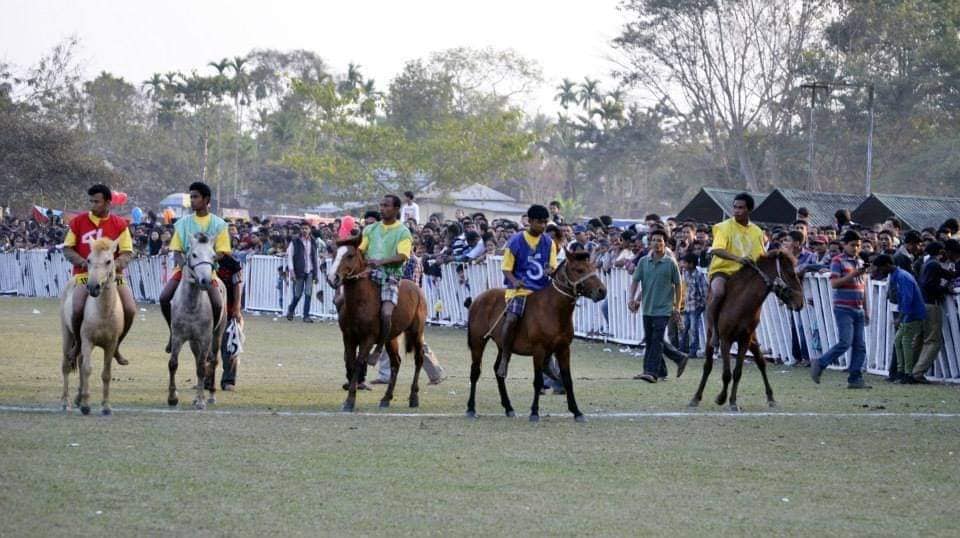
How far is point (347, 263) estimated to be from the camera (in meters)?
14.2

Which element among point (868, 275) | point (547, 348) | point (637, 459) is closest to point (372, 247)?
point (547, 348)

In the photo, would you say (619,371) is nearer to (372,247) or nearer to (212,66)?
(372,247)

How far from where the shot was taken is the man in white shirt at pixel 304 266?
31.9 meters

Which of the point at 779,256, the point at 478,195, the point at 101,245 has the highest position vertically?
the point at 478,195

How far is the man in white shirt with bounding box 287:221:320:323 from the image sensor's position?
31.9 m

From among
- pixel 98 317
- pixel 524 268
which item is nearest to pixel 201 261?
pixel 98 317

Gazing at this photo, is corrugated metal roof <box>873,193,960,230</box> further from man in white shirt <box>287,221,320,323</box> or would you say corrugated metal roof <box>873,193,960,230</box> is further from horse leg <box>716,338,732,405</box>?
horse leg <box>716,338,732,405</box>

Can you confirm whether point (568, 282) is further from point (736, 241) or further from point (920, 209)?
point (920, 209)

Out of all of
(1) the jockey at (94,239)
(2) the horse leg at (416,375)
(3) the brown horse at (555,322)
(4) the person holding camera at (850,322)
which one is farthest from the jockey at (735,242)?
(1) the jockey at (94,239)


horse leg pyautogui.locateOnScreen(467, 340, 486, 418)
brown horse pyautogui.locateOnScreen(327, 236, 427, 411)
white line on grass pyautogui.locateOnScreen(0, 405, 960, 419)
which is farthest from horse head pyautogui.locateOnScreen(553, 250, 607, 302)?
brown horse pyautogui.locateOnScreen(327, 236, 427, 411)

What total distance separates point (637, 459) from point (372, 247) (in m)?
4.84

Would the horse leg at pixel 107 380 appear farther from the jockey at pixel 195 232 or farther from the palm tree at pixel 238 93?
the palm tree at pixel 238 93

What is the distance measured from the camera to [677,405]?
1508 centimetres

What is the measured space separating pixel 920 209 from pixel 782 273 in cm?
1572
